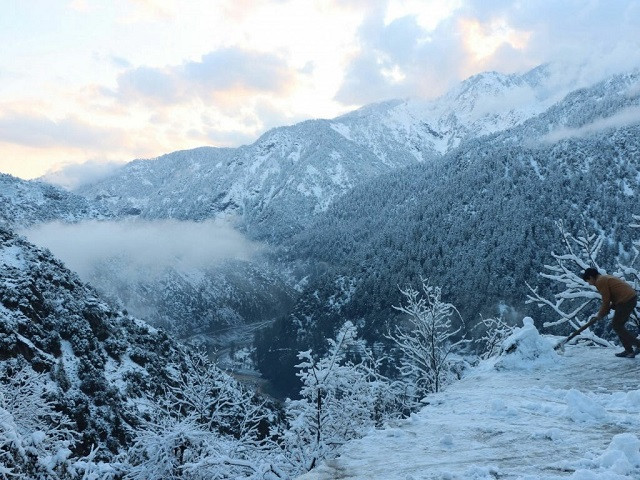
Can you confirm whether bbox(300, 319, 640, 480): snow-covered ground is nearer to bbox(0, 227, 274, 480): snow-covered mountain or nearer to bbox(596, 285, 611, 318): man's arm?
bbox(596, 285, 611, 318): man's arm

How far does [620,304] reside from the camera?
8.88 metres

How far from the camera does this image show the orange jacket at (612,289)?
880cm

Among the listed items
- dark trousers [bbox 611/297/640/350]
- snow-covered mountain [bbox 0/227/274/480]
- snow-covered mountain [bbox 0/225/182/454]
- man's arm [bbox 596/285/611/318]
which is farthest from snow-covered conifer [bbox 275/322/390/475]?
snow-covered mountain [bbox 0/225/182/454]

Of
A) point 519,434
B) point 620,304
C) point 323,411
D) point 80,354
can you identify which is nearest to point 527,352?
point 620,304

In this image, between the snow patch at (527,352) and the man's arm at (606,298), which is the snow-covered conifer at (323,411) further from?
the man's arm at (606,298)

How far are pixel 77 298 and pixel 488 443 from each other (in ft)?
226

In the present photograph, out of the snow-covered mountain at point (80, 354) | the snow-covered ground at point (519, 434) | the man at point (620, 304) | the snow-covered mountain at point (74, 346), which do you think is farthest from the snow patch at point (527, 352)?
the snow-covered mountain at point (74, 346)

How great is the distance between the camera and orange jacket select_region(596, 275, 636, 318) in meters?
8.80

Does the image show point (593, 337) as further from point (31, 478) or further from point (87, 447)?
point (87, 447)

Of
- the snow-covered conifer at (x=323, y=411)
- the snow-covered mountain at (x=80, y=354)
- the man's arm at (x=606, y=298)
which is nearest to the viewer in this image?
the man's arm at (x=606, y=298)

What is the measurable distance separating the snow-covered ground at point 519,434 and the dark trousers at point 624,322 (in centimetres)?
32

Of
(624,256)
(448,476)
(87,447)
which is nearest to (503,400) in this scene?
(448,476)

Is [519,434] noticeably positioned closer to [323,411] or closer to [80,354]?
[323,411]

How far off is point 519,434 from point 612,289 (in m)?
4.93
